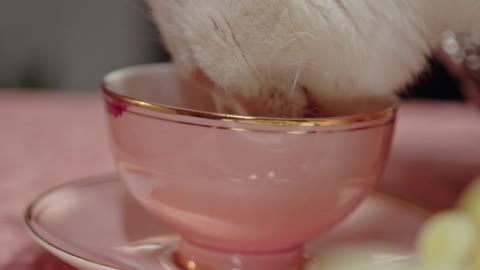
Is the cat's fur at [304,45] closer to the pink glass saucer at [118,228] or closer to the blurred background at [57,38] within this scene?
the pink glass saucer at [118,228]

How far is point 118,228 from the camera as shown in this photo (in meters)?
0.46

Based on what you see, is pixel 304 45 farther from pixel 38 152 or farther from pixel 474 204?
pixel 38 152

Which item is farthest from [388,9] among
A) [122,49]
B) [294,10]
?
[122,49]

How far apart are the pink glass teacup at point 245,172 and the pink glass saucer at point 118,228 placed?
4cm

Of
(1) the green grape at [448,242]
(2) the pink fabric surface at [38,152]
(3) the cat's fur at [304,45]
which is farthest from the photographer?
(2) the pink fabric surface at [38,152]

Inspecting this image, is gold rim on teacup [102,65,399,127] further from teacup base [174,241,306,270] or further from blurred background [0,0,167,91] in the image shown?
blurred background [0,0,167,91]

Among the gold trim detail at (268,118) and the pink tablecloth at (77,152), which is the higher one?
the gold trim detail at (268,118)

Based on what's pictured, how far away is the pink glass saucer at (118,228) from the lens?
0.40 meters

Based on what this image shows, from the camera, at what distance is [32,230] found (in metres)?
0.41

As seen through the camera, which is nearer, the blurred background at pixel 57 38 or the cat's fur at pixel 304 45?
the cat's fur at pixel 304 45

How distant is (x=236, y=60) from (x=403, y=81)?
0.30 ft

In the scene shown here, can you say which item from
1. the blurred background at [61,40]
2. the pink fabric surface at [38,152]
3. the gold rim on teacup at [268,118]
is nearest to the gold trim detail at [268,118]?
the gold rim on teacup at [268,118]

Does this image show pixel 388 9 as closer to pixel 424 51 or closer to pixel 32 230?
pixel 424 51

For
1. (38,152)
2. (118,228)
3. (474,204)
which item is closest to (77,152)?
(38,152)
